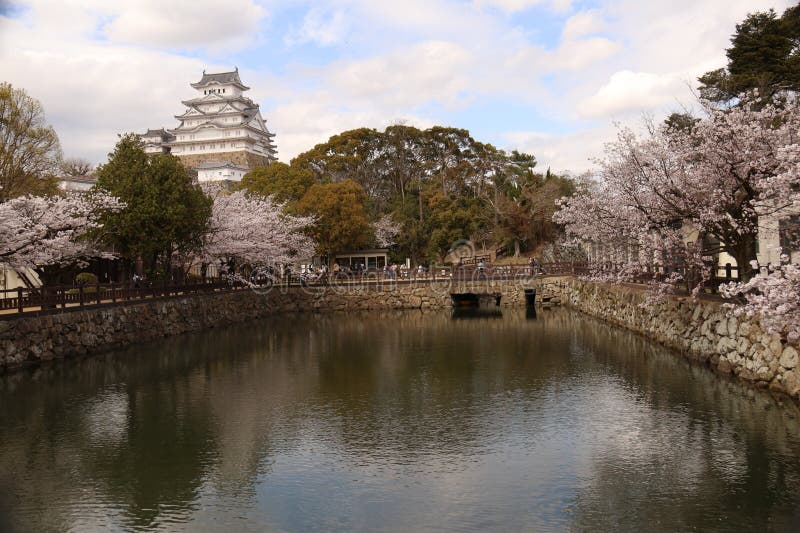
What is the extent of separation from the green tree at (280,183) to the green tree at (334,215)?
1.73 m

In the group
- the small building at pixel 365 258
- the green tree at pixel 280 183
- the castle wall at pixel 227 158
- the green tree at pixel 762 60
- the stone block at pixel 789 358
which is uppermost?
the castle wall at pixel 227 158

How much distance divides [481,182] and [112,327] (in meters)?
46.7

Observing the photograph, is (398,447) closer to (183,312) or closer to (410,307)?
(183,312)

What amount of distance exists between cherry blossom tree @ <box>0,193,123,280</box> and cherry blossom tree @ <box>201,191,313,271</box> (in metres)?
7.96

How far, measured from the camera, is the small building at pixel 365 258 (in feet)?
176

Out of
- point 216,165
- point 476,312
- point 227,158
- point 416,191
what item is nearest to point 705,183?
point 476,312

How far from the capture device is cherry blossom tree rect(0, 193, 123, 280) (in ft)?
74.0

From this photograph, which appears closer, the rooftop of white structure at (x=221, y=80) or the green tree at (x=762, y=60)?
the green tree at (x=762, y=60)

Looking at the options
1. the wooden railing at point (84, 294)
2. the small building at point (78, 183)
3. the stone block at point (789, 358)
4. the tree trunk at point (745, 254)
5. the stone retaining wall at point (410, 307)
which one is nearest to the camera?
the stone block at point (789, 358)

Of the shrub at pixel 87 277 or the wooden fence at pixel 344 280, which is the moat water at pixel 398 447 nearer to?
the wooden fence at pixel 344 280

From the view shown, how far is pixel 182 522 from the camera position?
9.83m

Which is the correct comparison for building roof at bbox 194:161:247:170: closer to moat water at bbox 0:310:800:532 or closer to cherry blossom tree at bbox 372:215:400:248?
cherry blossom tree at bbox 372:215:400:248

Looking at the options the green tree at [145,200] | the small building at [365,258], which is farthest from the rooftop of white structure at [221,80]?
the green tree at [145,200]

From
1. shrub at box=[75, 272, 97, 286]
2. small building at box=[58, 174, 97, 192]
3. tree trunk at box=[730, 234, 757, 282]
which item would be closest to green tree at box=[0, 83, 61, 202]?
shrub at box=[75, 272, 97, 286]
